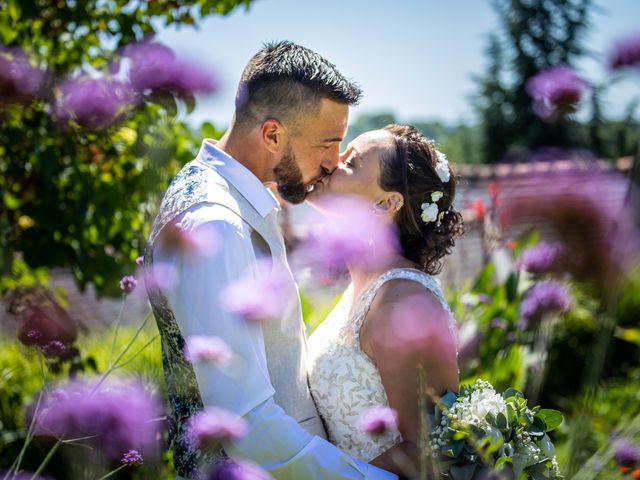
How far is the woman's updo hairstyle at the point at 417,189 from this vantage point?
2.33 meters

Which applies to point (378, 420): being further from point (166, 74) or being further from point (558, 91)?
point (166, 74)

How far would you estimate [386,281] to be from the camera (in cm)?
217

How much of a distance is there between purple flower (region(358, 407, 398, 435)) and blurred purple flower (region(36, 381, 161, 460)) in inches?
22.5

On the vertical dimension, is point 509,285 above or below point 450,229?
below

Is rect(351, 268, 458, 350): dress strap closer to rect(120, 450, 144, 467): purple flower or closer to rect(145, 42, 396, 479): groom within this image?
rect(145, 42, 396, 479): groom

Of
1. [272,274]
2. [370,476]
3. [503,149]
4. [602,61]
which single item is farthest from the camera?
[503,149]

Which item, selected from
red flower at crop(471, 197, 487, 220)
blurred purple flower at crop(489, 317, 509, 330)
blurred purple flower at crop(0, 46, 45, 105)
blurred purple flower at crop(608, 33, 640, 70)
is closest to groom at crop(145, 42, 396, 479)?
blurred purple flower at crop(608, 33, 640, 70)

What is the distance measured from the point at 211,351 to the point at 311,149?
822mm

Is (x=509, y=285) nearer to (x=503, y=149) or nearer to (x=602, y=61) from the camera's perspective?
(x=602, y=61)

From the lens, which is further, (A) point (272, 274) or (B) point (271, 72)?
(B) point (271, 72)

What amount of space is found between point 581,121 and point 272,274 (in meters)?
0.90

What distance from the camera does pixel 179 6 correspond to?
11.1 feet

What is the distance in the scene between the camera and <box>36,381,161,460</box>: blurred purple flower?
1671mm

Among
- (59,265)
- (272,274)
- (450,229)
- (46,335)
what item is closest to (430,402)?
(272,274)
